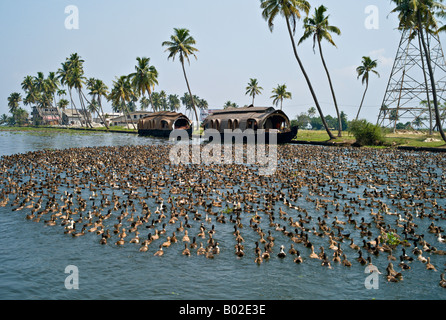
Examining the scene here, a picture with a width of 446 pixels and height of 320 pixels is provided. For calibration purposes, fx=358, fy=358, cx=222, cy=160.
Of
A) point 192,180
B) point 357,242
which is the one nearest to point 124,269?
point 357,242

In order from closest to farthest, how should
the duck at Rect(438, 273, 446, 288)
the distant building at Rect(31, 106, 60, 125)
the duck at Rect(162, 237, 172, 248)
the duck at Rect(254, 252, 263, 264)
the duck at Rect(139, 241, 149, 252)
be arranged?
the duck at Rect(438, 273, 446, 288) < the duck at Rect(254, 252, 263, 264) < the duck at Rect(139, 241, 149, 252) < the duck at Rect(162, 237, 172, 248) < the distant building at Rect(31, 106, 60, 125)

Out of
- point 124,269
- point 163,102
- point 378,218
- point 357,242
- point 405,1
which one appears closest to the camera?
point 124,269

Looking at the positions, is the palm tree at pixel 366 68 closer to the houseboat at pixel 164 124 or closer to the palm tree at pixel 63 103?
the houseboat at pixel 164 124

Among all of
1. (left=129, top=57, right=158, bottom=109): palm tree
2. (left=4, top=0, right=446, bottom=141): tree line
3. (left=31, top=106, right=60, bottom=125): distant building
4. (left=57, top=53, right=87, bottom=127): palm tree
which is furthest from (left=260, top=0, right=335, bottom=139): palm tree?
(left=31, top=106, right=60, bottom=125): distant building

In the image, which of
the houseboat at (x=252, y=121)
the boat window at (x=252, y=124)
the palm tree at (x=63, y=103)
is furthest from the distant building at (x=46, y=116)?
the boat window at (x=252, y=124)

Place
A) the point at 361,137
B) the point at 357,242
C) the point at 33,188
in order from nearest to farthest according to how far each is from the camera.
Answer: the point at 357,242, the point at 33,188, the point at 361,137

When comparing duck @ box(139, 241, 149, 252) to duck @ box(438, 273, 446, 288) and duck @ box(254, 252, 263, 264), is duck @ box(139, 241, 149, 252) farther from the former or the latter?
duck @ box(438, 273, 446, 288)

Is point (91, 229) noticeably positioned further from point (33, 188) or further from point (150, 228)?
point (33, 188)
